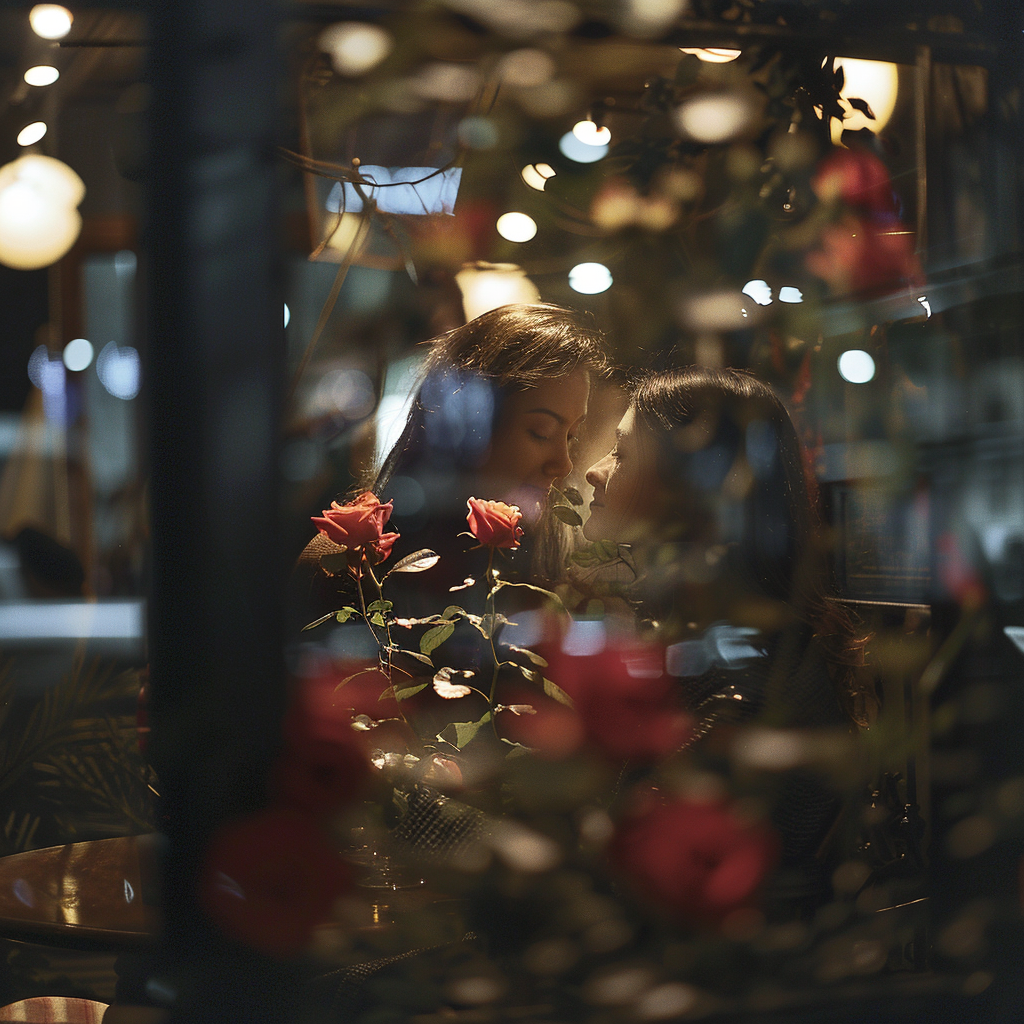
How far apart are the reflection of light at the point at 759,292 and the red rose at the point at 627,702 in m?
0.32

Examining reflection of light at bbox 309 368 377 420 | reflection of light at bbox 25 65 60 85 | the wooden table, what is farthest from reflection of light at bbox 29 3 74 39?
the wooden table

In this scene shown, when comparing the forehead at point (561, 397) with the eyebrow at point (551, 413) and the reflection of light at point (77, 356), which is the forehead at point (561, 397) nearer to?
the eyebrow at point (551, 413)

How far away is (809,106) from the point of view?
0.76 meters

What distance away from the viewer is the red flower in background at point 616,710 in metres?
0.71

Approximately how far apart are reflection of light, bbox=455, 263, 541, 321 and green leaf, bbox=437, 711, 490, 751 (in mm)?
359

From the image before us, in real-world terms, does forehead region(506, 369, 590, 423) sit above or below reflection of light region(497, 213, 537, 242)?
below

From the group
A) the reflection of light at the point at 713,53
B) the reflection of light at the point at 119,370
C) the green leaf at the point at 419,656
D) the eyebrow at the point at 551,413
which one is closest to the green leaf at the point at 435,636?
the green leaf at the point at 419,656

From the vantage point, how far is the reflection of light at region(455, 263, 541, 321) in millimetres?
780

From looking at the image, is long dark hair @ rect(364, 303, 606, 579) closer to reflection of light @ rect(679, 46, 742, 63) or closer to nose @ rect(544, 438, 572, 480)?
nose @ rect(544, 438, 572, 480)

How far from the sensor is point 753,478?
0.77 meters

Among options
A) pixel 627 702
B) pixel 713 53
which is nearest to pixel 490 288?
pixel 713 53

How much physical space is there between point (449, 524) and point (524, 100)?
0.38m

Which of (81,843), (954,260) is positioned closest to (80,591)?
(81,843)

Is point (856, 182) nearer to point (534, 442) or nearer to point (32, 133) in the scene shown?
point (534, 442)
